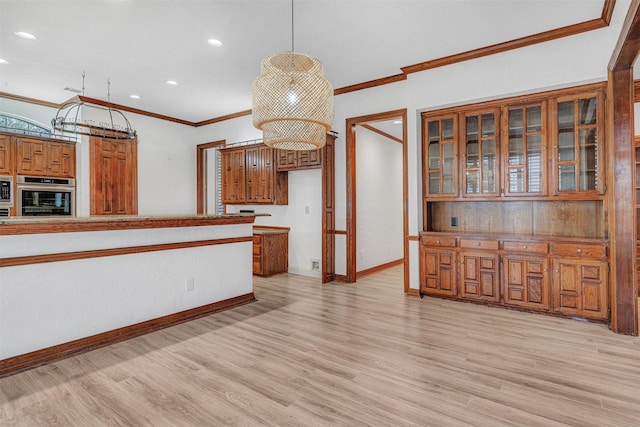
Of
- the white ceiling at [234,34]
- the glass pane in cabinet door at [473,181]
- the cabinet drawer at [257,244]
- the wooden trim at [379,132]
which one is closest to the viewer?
the white ceiling at [234,34]

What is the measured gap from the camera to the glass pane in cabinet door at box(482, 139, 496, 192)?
421cm

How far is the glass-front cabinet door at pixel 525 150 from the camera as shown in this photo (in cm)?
390

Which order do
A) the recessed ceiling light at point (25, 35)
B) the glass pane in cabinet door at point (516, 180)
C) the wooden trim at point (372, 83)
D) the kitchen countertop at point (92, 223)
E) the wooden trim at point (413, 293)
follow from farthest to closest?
the wooden trim at point (372, 83) < the wooden trim at point (413, 293) < the glass pane in cabinet door at point (516, 180) < the recessed ceiling light at point (25, 35) < the kitchen countertop at point (92, 223)

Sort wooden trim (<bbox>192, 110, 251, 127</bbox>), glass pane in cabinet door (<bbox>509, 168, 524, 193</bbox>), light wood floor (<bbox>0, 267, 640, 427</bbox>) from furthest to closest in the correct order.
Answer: wooden trim (<bbox>192, 110, 251, 127</bbox>) < glass pane in cabinet door (<bbox>509, 168, 524, 193</bbox>) < light wood floor (<bbox>0, 267, 640, 427</bbox>)

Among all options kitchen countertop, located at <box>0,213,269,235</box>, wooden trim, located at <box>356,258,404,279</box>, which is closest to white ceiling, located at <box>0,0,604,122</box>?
kitchen countertop, located at <box>0,213,269,235</box>

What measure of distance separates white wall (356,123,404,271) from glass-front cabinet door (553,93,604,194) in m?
2.87

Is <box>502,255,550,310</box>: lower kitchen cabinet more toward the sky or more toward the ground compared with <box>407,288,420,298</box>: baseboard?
more toward the sky

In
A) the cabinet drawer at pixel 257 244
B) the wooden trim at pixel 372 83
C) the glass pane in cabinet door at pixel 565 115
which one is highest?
the wooden trim at pixel 372 83

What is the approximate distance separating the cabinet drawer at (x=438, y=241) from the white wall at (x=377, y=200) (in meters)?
1.45

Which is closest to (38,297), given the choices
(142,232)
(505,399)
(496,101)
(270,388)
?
(142,232)

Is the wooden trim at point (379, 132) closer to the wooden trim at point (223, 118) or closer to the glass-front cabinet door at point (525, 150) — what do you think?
the wooden trim at point (223, 118)

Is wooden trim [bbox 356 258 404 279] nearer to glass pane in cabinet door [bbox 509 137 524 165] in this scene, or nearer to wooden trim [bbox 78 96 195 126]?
glass pane in cabinet door [bbox 509 137 524 165]

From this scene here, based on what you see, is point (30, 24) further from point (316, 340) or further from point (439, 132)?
point (439, 132)

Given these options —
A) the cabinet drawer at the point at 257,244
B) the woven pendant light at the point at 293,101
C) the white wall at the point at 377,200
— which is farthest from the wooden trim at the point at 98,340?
the white wall at the point at 377,200
